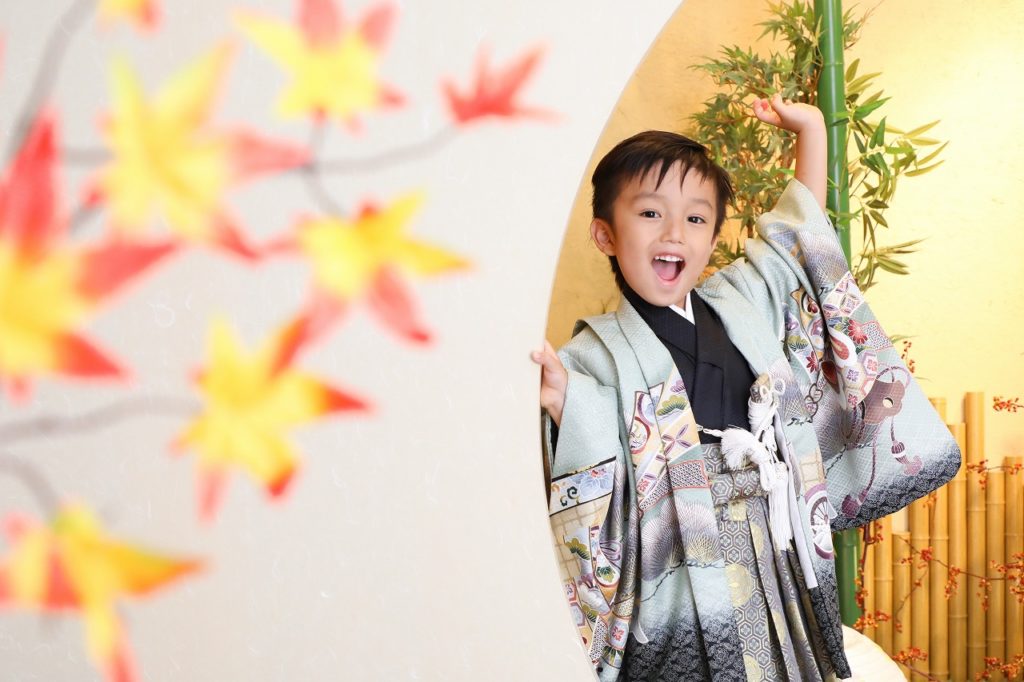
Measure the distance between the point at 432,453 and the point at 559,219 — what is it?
222 mm

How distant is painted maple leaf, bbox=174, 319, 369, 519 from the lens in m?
0.76

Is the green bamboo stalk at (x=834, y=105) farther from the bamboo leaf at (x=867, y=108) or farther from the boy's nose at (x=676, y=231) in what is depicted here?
the boy's nose at (x=676, y=231)

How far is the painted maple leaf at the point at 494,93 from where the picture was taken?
807 mm

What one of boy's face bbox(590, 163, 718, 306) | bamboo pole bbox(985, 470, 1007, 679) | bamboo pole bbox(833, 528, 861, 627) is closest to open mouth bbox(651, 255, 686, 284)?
boy's face bbox(590, 163, 718, 306)

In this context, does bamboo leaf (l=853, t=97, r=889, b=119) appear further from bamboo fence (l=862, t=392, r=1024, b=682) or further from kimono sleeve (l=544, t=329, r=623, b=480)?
kimono sleeve (l=544, t=329, r=623, b=480)

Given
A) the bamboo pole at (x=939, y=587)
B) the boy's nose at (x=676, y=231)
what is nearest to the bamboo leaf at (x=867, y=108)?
the boy's nose at (x=676, y=231)

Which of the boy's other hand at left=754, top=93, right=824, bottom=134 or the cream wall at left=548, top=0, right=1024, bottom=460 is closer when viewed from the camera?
the boy's other hand at left=754, top=93, right=824, bottom=134

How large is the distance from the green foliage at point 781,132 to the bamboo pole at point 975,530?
61cm

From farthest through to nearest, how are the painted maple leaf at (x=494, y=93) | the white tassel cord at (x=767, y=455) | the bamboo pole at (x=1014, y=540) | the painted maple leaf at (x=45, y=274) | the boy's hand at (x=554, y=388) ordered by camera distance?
1. the bamboo pole at (x=1014, y=540)
2. the white tassel cord at (x=767, y=455)
3. the boy's hand at (x=554, y=388)
4. the painted maple leaf at (x=494, y=93)
5. the painted maple leaf at (x=45, y=274)

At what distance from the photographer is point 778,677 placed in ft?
4.66

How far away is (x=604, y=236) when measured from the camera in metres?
1.52

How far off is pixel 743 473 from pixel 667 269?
1.04 ft

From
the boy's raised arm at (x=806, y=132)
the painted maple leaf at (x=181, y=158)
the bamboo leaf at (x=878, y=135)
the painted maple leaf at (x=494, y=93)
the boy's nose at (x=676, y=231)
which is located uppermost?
the bamboo leaf at (x=878, y=135)

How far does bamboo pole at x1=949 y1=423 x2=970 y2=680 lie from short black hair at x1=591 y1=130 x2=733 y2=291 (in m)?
1.71
